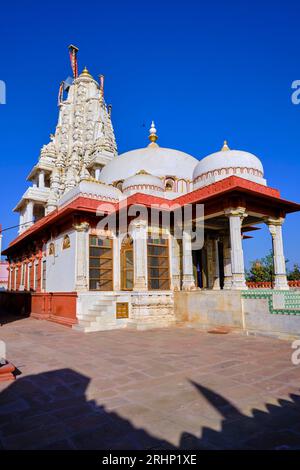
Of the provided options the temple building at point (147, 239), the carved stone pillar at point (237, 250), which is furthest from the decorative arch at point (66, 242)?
the carved stone pillar at point (237, 250)

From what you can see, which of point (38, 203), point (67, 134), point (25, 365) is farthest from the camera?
point (67, 134)

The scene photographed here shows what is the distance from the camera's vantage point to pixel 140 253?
1270 centimetres

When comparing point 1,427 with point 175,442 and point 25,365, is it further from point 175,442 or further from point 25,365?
point 25,365

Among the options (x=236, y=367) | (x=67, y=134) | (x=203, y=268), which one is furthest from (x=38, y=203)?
(x=236, y=367)

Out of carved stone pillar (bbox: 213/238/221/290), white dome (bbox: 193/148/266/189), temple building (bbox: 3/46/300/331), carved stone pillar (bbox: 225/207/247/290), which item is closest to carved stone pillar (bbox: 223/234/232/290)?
temple building (bbox: 3/46/300/331)

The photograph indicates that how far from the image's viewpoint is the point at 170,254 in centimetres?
1380

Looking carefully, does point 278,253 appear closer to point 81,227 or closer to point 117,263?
point 117,263

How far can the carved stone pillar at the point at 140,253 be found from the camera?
40.8 feet

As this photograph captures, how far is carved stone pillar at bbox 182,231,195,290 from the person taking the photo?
41.4 ft

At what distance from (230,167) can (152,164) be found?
20.2 ft

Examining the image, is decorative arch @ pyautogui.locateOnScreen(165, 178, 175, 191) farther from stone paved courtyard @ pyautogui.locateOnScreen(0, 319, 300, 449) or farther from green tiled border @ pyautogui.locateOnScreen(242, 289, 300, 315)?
stone paved courtyard @ pyautogui.locateOnScreen(0, 319, 300, 449)

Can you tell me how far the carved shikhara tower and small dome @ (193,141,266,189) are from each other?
1394 centimetres

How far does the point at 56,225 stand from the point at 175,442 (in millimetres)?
13907
